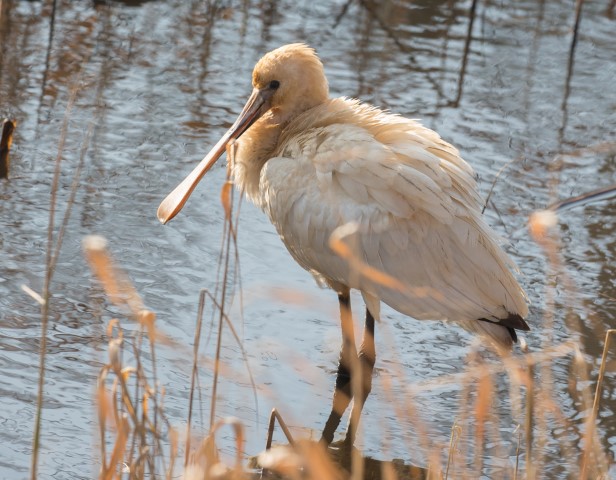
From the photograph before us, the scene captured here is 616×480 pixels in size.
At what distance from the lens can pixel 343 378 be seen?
4844 millimetres

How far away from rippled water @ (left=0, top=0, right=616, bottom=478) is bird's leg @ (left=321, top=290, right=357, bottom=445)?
55mm

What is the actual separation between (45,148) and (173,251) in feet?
4.46

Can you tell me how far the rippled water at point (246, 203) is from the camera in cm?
448

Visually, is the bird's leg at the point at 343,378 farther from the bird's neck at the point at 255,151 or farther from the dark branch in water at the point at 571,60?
the dark branch in water at the point at 571,60

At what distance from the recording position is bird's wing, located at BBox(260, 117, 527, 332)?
4.25m

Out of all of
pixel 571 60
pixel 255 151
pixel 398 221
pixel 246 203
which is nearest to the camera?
pixel 398 221

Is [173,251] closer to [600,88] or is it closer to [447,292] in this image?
[447,292]

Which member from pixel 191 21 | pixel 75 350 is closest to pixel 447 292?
pixel 75 350

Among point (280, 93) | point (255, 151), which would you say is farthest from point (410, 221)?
point (280, 93)

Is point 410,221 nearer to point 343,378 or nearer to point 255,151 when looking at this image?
point 343,378

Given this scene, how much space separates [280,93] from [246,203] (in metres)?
1.37

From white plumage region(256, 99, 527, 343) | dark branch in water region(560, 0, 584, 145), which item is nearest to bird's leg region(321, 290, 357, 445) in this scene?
white plumage region(256, 99, 527, 343)

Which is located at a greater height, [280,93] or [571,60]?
[280,93]

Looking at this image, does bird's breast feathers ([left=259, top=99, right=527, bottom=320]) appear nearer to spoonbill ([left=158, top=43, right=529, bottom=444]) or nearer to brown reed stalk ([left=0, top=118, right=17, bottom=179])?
spoonbill ([left=158, top=43, right=529, bottom=444])
